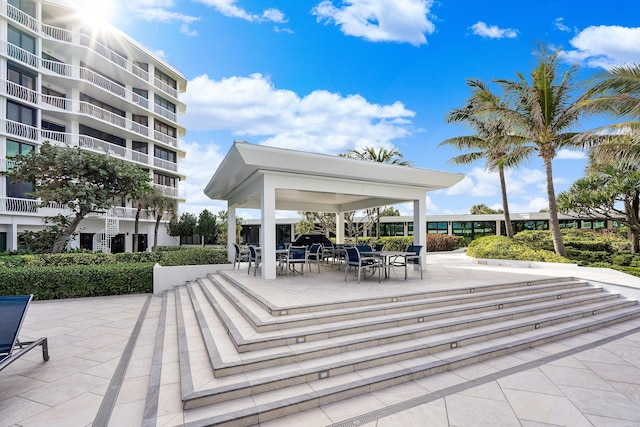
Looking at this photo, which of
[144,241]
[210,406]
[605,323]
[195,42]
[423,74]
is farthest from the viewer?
[144,241]

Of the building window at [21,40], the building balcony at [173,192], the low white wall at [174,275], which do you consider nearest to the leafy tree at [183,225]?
the building balcony at [173,192]

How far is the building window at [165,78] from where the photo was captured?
1027 inches

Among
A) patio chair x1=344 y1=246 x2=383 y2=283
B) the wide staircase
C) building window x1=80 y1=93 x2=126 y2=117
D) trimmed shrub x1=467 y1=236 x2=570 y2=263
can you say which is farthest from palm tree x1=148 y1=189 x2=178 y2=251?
trimmed shrub x1=467 y1=236 x2=570 y2=263

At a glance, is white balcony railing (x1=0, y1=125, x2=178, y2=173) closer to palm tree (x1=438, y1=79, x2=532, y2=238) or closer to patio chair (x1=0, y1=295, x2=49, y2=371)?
patio chair (x1=0, y1=295, x2=49, y2=371)

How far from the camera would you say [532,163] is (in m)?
14.6

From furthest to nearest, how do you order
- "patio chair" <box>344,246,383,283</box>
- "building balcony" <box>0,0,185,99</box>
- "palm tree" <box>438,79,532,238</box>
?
"building balcony" <box>0,0,185,99</box>, "palm tree" <box>438,79,532,238</box>, "patio chair" <box>344,246,383,283</box>

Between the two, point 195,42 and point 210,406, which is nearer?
point 210,406

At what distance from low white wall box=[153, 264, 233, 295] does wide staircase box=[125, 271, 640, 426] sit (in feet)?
9.80

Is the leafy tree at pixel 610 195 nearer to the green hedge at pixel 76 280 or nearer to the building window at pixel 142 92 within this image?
the green hedge at pixel 76 280

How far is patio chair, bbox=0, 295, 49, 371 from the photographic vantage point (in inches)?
149

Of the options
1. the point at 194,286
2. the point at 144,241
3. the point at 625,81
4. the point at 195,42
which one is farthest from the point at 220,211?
the point at 625,81

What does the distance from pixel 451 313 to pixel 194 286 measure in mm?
6832

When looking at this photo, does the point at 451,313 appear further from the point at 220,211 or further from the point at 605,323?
the point at 220,211

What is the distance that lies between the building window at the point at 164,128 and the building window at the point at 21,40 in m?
8.44
